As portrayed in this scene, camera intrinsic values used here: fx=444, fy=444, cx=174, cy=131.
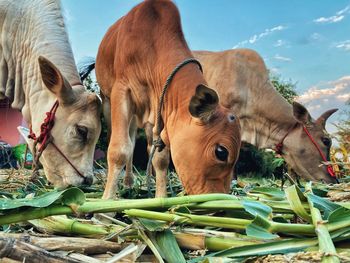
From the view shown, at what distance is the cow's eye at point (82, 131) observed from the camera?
12.5ft

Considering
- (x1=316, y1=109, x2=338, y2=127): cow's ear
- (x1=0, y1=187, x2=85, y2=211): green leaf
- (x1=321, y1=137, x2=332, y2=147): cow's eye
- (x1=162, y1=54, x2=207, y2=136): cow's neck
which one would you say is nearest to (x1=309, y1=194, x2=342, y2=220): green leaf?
(x1=0, y1=187, x2=85, y2=211): green leaf

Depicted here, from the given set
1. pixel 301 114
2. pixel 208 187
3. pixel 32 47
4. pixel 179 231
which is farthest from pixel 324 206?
pixel 301 114

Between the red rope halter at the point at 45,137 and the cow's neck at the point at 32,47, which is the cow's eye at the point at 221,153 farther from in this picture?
the cow's neck at the point at 32,47

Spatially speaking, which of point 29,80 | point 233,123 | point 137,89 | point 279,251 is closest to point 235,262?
point 279,251

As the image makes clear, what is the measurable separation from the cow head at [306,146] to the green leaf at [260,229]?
17.6 ft

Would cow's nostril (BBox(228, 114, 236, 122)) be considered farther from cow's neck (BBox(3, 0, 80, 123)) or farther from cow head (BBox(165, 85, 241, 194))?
cow's neck (BBox(3, 0, 80, 123))

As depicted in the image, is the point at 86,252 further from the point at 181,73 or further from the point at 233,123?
the point at 181,73

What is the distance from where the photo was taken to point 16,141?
12.3 metres

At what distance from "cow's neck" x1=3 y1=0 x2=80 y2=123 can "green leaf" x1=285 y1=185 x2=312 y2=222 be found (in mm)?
3131

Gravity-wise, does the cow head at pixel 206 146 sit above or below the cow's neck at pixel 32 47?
below

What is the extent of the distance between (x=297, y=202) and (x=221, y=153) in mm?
1404

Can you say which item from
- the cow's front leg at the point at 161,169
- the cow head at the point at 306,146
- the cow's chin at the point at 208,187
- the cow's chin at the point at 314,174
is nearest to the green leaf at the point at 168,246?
the cow's chin at the point at 208,187

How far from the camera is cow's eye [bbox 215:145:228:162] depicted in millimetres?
2885

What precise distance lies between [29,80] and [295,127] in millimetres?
4229
